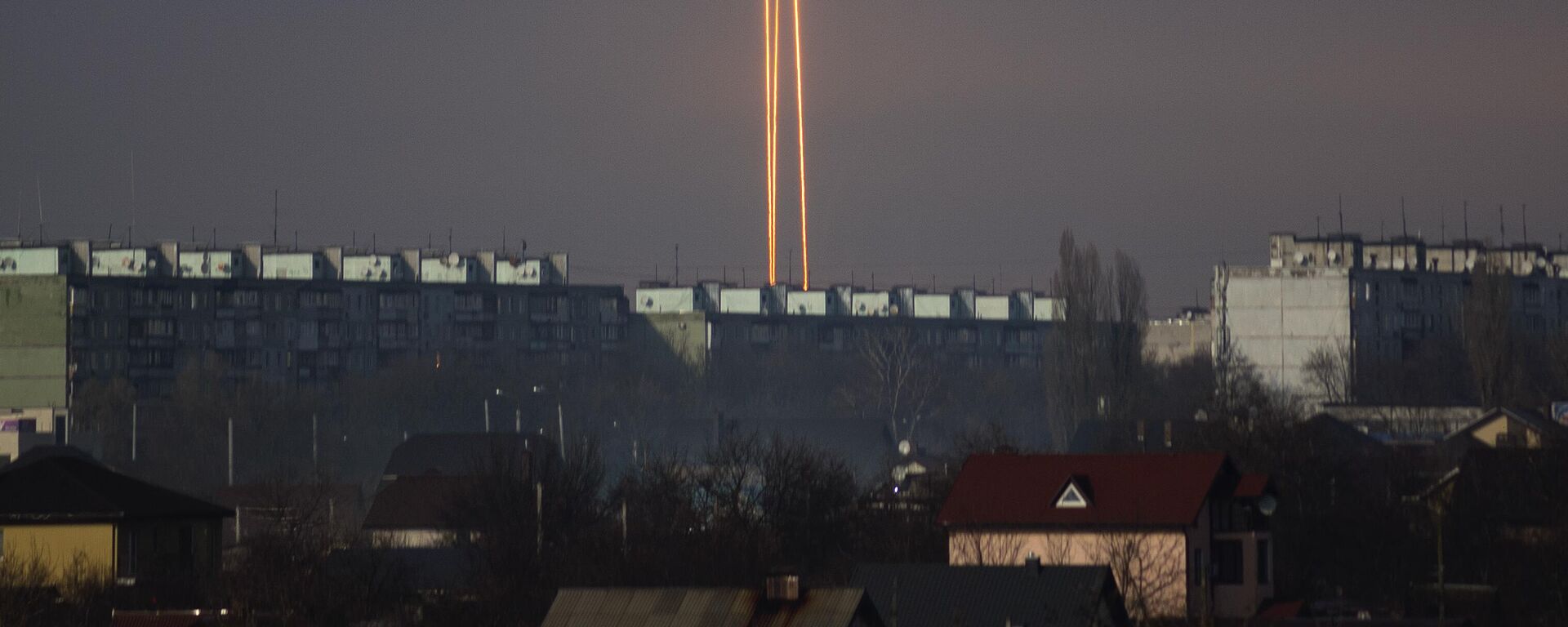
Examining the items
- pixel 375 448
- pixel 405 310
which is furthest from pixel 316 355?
pixel 375 448

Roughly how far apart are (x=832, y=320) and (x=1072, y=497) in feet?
296

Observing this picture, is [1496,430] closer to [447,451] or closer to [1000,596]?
[447,451]

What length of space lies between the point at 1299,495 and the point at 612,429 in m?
59.6

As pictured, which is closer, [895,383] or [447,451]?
[447,451]

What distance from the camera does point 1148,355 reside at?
115125 mm

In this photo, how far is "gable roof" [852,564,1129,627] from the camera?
89.5 feet

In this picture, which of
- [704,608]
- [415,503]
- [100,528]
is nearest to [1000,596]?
[704,608]

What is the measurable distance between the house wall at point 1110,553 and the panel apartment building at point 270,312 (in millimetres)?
59705

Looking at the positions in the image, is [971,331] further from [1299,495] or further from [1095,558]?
[1095,558]

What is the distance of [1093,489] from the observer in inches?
1416

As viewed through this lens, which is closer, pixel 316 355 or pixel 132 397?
pixel 132 397

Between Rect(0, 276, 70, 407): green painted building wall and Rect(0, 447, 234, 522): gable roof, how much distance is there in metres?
48.5

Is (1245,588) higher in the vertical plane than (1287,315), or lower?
lower

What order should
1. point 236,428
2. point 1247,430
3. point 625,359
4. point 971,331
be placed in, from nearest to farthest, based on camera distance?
point 1247,430 → point 236,428 → point 625,359 → point 971,331
